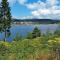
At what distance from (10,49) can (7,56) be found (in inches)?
9.6

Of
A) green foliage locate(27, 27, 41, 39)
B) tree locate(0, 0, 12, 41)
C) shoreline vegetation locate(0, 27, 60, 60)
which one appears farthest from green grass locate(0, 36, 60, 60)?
tree locate(0, 0, 12, 41)

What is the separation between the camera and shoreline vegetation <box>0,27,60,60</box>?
17.0ft

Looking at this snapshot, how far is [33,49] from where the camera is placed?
17.5 ft

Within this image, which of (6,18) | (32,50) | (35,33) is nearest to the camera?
(32,50)

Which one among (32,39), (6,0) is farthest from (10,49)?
(6,0)

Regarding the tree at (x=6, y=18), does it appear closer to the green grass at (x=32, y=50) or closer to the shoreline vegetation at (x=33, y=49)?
the shoreline vegetation at (x=33, y=49)

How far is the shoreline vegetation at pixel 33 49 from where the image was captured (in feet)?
17.0

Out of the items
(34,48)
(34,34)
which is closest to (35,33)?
(34,34)

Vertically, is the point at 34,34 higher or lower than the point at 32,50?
higher

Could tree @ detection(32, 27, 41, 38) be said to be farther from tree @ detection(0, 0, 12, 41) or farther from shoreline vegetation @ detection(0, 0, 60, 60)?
tree @ detection(0, 0, 12, 41)

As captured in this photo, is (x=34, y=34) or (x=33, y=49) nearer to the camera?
(x=33, y=49)

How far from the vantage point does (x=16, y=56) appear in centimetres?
514

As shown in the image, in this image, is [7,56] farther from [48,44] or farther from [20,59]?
[48,44]

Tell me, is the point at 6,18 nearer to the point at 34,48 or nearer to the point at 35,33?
the point at 35,33
